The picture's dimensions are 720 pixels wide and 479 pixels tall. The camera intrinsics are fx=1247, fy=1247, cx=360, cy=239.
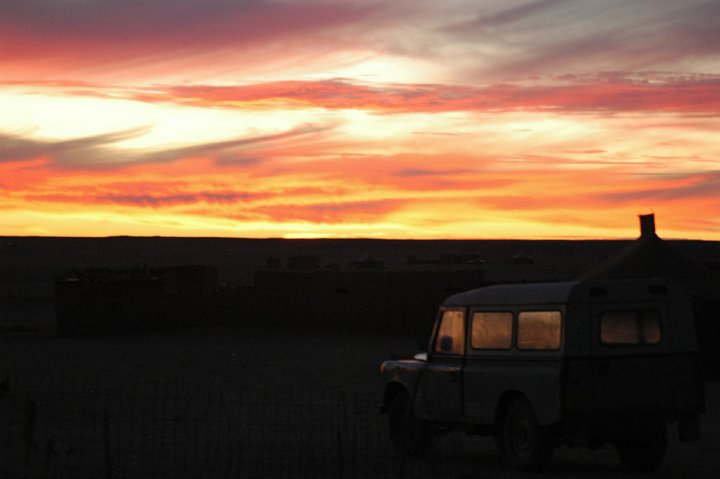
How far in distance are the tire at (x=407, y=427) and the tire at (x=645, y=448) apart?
294cm

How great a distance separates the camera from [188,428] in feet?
69.6

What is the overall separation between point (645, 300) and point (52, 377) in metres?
21.2

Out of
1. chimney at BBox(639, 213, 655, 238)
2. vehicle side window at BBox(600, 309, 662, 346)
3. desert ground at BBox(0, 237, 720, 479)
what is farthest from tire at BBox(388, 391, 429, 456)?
chimney at BBox(639, 213, 655, 238)

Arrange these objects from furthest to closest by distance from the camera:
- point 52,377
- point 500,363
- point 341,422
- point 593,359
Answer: point 52,377 < point 341,422 < point 500,363 < point 593,359

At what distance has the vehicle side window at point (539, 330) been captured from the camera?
1561 cm

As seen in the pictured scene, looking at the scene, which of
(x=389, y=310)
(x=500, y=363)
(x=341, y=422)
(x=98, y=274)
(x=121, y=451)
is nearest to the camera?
(x=500, y=363)

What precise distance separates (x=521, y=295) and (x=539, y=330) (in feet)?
1.86

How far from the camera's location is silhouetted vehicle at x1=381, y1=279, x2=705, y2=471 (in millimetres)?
15445

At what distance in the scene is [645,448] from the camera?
54.2 feet

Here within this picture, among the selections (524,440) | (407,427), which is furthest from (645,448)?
→ (407,427)

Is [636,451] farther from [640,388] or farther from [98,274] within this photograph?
[98,274]

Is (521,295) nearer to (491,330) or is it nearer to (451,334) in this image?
(491,330)

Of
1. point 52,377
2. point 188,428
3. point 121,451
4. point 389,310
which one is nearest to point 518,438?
point 121,451

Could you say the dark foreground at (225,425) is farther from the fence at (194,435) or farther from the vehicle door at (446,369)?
the vehicle door at (446,369)
